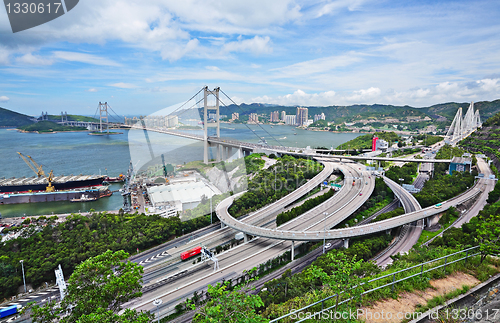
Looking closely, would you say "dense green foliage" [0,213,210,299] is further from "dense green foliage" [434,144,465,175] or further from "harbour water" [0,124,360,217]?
"dense green foliage" [434,144,465,175]

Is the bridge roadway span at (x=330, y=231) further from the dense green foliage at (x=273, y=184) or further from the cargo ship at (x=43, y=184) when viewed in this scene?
the cargo ship at (x=43, y=184)

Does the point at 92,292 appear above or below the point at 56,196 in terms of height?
above

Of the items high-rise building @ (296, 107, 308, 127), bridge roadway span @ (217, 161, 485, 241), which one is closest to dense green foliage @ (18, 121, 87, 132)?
bridge roadway span @ (217, 161, 485, 241)

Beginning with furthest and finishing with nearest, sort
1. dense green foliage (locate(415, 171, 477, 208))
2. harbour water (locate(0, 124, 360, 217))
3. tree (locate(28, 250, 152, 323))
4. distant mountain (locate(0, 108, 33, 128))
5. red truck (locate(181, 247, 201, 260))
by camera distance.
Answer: distant mountain (locate(0, 108, 33, 128)) → harbour water (locate(0, 124, 360, 217)) → dense green foliage (locate(415, 171, 477, 208)) → red truck (locate(181, 247, 201, 260)) → tree (locate(28, 250, 152, 323))

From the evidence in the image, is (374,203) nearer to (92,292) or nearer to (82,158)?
(92,292)

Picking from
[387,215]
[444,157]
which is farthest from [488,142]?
[387,215]

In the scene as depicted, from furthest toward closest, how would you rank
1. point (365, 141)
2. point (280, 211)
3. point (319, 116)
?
point (319, 116)
point (365, 141)
point (280, 211)
